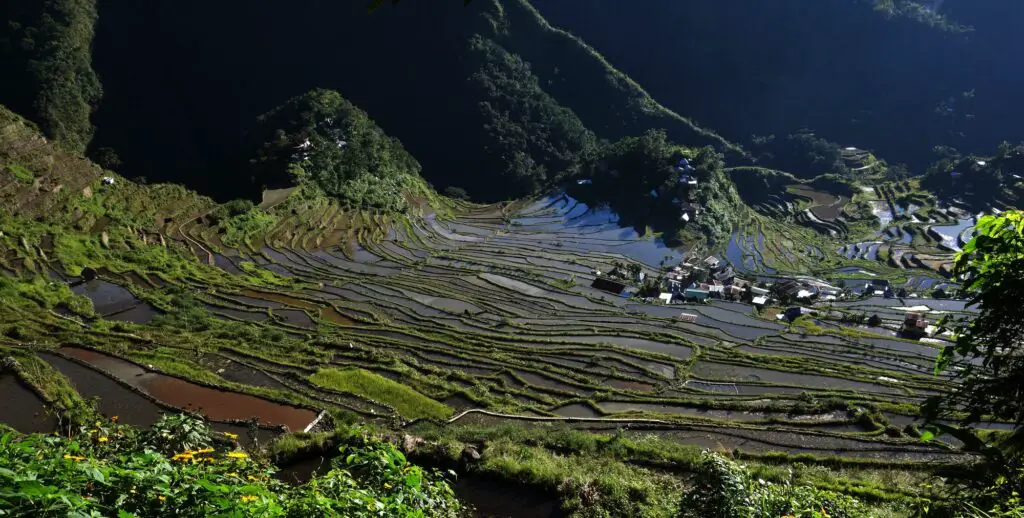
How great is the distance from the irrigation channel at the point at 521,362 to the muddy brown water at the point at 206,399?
0.22ft

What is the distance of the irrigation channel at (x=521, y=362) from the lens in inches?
604

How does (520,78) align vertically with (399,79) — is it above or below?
above

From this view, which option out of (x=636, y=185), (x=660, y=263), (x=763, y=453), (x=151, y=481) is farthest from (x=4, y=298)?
(x=636, y=185)

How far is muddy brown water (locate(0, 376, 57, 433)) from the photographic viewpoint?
12977 mm

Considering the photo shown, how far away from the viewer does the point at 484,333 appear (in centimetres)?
2550

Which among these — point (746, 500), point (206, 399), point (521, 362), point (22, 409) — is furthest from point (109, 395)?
point (746, 500)

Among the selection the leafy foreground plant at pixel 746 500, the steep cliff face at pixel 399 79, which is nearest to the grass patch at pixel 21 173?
the steep cliff face at pixel 399 79

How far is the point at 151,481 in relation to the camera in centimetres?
345

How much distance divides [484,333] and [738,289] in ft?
59.5

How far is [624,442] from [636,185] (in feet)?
146

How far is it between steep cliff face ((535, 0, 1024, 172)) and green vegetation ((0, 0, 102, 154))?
215ft

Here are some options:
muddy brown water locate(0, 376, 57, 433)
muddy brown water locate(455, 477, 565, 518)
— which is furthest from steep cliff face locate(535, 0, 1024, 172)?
muddy brown water locate(0, 376, 57, 433)

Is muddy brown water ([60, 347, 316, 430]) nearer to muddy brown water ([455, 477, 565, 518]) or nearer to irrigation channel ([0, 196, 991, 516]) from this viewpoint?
irrigation channel ([0, 196, 991, 516])

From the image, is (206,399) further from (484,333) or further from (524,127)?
(524,127)
